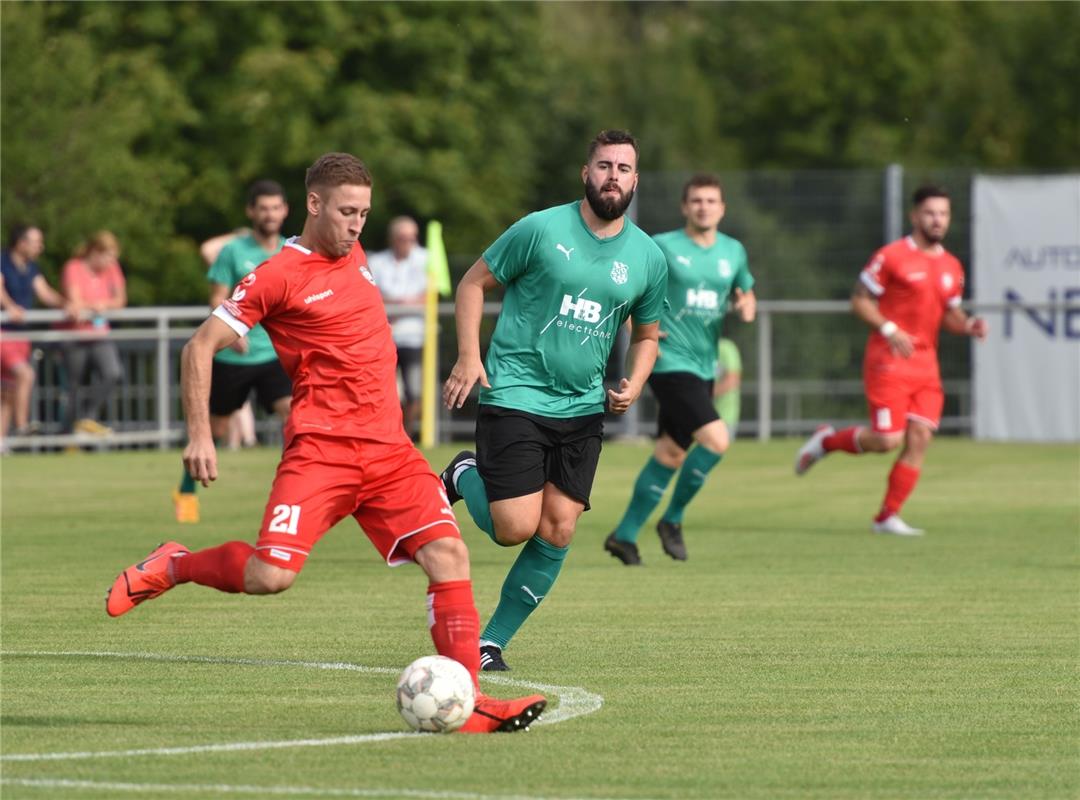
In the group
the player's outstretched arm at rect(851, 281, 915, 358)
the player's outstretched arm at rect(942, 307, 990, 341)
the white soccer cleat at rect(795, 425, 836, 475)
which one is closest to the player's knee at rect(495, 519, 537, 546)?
the player's outstretched arm at rect(851, 281, 915, 358)

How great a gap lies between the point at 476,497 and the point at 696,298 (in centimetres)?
479

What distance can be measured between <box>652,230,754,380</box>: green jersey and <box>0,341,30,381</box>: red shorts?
987 centimetres

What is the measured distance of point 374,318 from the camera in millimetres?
8016

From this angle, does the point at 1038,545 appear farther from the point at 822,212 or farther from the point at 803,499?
the point at 822,212

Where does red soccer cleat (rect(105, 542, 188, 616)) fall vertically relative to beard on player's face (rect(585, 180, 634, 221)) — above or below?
below

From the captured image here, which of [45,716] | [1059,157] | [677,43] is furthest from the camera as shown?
[677,43]

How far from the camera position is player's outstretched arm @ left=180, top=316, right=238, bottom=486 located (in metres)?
7.57

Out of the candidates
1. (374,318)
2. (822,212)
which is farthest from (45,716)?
(822,212)

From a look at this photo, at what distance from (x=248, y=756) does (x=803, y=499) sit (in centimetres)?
1237

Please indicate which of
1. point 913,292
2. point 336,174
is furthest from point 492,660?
point 913,292

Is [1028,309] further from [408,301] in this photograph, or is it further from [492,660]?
[492,660]

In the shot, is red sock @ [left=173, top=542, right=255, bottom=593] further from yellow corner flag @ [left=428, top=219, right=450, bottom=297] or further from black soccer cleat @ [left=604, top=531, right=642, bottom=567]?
yellow corner flag @ [left=428, top=219, right=450, bottom=297]

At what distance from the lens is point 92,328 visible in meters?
22.5

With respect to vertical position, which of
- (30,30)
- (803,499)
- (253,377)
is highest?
(30,30)
